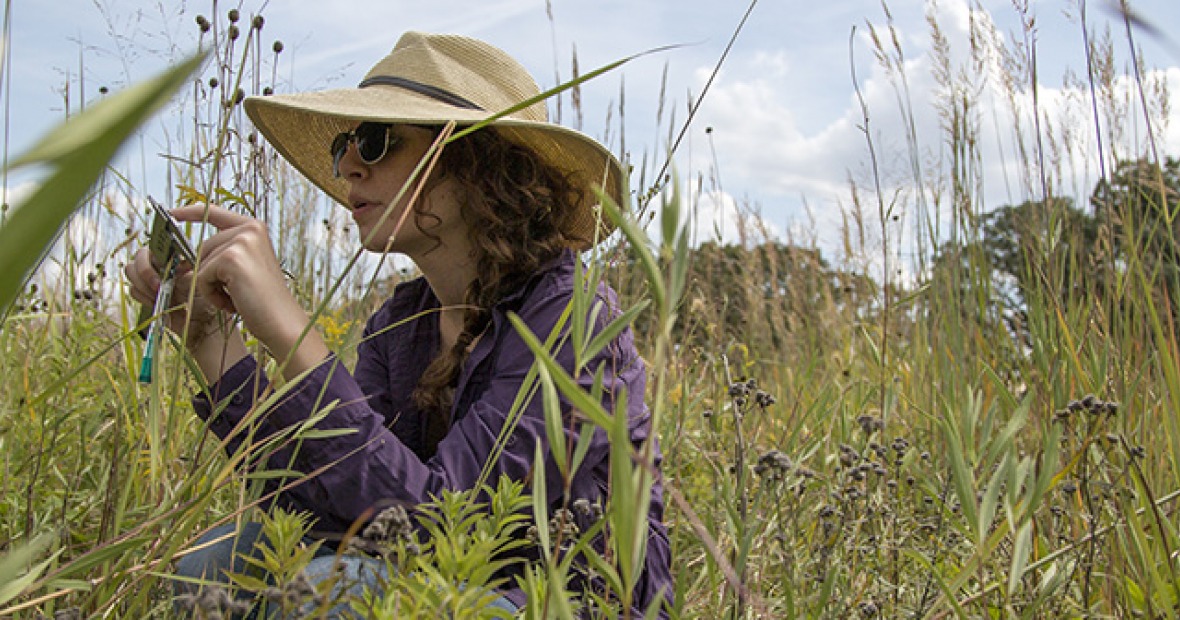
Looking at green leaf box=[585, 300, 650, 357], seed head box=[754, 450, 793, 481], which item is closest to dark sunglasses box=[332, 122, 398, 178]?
seed head box=[754, 450, 793, 481]

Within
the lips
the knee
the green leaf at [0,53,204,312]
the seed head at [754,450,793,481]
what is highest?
the lips

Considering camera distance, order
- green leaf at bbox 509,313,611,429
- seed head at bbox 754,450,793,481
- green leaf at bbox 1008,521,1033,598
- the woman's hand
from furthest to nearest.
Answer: the woman's hand
seed head at bbox 754,450,793,481
green leaf at bbox 1008,521,1033,598
green leaf at bbox 509,313,611,429

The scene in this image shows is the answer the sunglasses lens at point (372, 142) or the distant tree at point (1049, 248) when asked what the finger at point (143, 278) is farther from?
the distant tree at point (1049, 248)

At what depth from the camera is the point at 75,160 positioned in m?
0.22

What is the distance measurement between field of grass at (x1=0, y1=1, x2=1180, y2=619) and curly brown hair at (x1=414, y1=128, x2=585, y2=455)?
28 cm

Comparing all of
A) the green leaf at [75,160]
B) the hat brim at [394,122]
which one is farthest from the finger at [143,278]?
the green leaf at [75,160]

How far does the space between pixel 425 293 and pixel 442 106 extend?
57 centimetres

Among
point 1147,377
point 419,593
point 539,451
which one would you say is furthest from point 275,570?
point 1147,377

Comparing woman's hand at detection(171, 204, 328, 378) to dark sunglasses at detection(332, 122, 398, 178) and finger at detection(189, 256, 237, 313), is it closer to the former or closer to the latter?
finger at detection(189, 256, 237, 313)

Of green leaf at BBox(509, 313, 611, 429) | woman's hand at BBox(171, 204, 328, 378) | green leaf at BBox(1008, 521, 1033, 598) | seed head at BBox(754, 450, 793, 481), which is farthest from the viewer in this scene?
woman's hand at BBox(171, 204, 328, 378)

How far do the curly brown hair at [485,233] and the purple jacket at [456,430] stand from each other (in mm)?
53

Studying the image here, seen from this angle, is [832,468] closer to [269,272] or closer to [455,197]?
[455,197]

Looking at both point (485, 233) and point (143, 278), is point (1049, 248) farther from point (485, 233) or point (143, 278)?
point (143, 278)

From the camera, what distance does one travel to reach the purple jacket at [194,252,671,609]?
148cm
